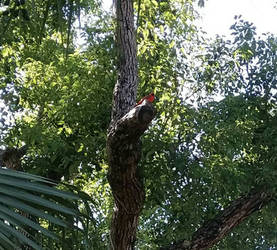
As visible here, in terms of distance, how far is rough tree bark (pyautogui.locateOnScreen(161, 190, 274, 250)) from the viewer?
511 cm

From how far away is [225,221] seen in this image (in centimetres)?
515

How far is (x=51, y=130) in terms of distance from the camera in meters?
5.27

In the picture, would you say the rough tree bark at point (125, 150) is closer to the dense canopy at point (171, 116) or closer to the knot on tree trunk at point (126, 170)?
the knot on tree trunk at point (126, 170)

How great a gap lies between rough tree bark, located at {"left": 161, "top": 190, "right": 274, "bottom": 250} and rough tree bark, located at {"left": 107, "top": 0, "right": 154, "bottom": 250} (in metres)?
0.87

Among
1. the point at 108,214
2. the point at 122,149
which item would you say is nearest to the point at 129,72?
the point at 122,149

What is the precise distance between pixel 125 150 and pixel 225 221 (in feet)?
6.65

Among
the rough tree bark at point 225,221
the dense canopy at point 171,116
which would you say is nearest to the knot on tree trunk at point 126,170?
the dense canopy at point 171,116

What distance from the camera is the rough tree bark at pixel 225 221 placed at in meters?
5.11

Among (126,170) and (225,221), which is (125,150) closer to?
(126,170)

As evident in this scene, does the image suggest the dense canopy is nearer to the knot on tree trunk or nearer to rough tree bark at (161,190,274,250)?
rough tree bark at (161,190,274,250)

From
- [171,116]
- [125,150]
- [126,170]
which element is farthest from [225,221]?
[125,150]

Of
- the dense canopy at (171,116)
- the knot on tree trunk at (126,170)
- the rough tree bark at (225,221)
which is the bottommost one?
the knot on tree trunk at (126,170)

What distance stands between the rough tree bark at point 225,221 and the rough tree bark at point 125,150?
866 mm

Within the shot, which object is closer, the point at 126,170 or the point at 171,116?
the point at 126,170
